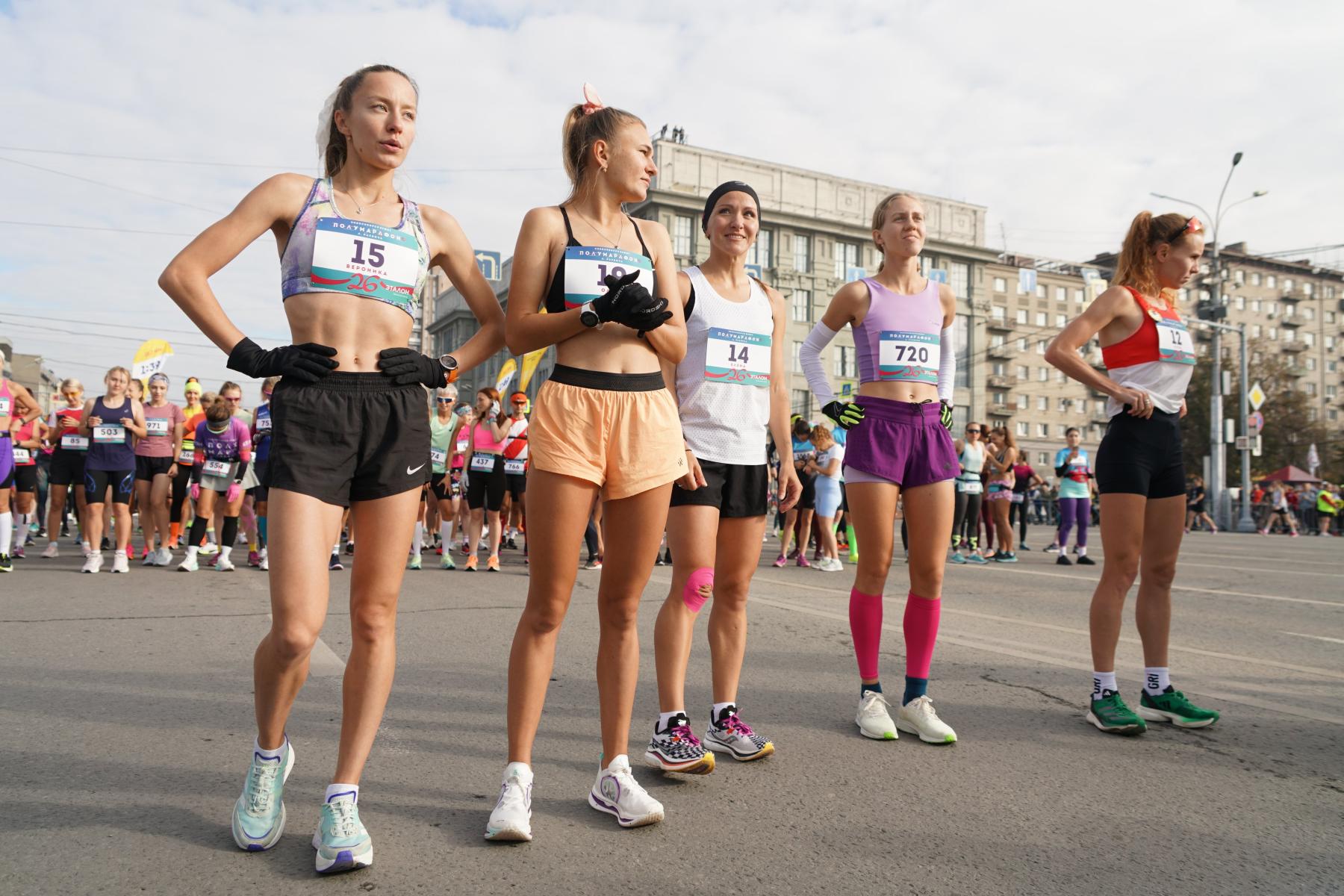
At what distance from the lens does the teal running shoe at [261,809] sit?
266 cm

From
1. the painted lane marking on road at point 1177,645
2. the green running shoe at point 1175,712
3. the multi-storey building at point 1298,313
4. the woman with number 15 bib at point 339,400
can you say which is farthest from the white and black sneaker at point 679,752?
the multi-storey building at point 1298,313

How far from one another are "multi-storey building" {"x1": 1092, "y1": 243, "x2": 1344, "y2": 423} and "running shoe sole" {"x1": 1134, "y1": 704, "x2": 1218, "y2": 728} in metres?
97.6

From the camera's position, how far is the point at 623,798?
2.91 metres

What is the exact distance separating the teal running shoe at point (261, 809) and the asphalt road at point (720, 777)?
5 cm

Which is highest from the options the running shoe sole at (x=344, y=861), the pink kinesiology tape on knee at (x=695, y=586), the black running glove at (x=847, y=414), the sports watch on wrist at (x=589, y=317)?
the sports watch on wrist at (x=589, y=317)

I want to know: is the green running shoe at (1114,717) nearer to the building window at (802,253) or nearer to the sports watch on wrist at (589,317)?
the sports watch on wrist at (589,317)

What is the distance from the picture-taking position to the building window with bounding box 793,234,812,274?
60812 mm

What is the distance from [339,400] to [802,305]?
59494 mm

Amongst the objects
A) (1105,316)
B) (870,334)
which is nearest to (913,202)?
(870,334)

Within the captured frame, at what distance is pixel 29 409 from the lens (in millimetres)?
9852

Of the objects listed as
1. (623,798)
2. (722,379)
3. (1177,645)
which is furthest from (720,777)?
(1177,645)

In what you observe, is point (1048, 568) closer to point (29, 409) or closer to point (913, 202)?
→ point (913, 202)

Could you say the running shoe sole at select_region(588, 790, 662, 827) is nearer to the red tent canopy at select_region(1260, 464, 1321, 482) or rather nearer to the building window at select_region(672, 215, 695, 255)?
the red tent canopy at select_region(1260, 464, 1321, 482)

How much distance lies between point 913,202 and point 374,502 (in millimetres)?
2752
